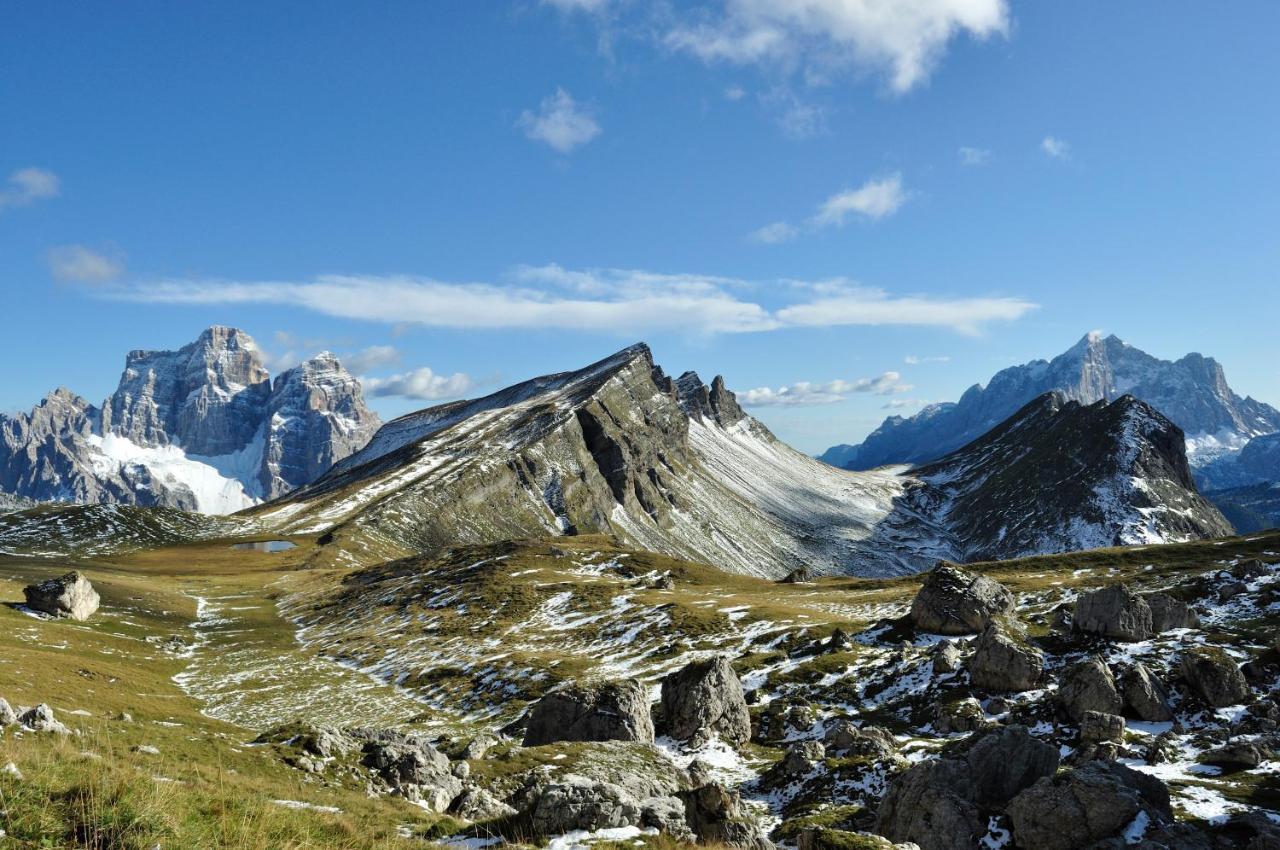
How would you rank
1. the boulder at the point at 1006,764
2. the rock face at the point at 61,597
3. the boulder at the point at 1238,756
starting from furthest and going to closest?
the rock face at the point at 61,597 → the boulder at the point at 1238,756 → the boulder at the point at 1006,764

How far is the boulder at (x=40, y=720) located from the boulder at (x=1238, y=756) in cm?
4806

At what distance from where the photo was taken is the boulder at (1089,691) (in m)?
37.7

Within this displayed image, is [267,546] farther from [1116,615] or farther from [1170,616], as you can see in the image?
[1170,616]

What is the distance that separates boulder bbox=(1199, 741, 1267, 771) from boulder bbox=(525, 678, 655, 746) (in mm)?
27880

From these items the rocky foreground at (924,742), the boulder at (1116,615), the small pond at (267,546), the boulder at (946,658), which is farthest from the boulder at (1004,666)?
the small pond at (267,546)

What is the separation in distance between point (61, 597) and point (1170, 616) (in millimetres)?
115585

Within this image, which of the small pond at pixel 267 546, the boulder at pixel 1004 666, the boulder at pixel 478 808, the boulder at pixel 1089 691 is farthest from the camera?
the small pond at pixel 267 546

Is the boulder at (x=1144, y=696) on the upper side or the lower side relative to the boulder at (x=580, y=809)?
lower

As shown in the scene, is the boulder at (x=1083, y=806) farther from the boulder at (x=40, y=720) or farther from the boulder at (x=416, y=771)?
the boulder at (x=40, y=720)

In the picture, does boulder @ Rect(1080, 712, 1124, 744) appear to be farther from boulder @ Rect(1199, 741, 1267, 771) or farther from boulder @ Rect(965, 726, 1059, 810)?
boulder @ Rect(965, 726, 1059, 810)

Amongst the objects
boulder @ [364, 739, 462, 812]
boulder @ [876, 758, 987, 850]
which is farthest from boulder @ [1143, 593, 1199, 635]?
boulder @ [364, 739, 462, 812]

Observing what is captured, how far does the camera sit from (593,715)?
1619 inches

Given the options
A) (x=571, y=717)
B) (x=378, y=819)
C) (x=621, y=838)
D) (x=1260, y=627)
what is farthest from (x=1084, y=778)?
(x=1260, y=627)

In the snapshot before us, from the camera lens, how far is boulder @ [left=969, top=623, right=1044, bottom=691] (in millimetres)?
44656
